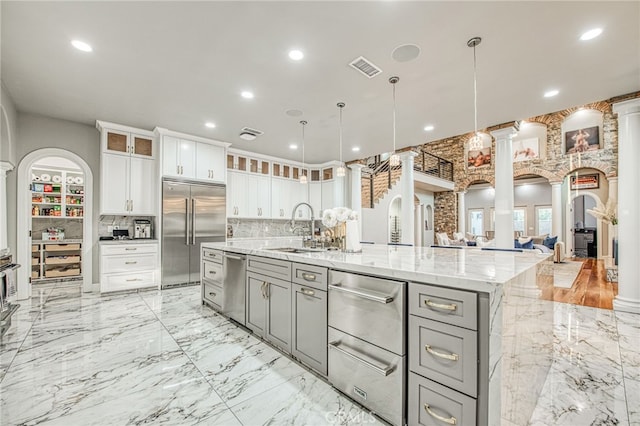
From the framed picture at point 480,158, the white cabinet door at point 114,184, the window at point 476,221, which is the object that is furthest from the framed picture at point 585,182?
the white cabinet door at point 114,184

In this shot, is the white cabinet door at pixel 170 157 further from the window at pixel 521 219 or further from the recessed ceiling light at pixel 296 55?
the window at pixel 521 219

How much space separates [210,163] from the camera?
18.1ft

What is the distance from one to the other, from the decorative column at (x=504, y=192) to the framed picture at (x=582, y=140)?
24.2 ft

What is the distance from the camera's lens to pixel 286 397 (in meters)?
1.83

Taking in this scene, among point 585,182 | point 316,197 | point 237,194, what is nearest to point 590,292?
point 316,197

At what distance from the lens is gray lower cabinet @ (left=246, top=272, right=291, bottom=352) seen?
2312 millimetres

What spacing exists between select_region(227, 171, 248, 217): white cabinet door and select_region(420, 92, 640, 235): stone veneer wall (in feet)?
20.2

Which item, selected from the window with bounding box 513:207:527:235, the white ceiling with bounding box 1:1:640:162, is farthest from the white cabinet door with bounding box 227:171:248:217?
the window with bounding box 513:207:527:235

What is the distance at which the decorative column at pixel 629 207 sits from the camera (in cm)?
352

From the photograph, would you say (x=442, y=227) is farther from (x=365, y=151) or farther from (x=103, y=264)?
(x=103, y=264)

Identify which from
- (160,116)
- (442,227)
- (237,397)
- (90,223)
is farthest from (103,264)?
(442,227)

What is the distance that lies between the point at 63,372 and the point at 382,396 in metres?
2.37

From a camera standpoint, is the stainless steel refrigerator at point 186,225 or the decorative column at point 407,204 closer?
the stainless steel refrigerator at point 186,225

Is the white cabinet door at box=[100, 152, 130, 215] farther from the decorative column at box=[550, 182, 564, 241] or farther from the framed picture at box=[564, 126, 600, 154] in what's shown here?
the framed picture at box=[564, 126, 600, 154]
